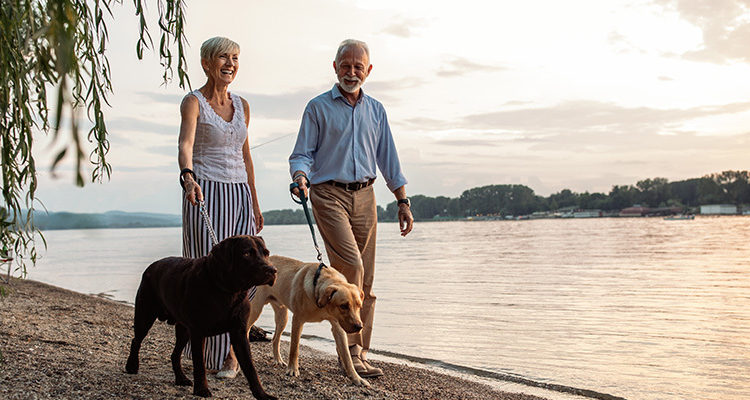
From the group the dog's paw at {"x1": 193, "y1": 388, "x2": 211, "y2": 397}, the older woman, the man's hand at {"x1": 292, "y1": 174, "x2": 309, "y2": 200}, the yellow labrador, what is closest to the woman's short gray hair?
the older woman

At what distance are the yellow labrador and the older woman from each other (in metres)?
0.53

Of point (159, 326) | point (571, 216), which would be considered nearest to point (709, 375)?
point (159, 326)

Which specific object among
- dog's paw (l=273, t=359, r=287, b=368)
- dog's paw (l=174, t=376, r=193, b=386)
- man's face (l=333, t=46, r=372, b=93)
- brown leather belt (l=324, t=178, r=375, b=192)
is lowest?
dog's paw (l=273, t=359, r=287, b=368)

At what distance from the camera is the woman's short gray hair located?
15.5 ft

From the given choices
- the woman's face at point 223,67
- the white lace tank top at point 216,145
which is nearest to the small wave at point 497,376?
the white lace tank top at point 216,145

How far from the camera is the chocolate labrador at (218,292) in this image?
12.5 feet

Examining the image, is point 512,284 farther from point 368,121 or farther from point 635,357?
point 368,121

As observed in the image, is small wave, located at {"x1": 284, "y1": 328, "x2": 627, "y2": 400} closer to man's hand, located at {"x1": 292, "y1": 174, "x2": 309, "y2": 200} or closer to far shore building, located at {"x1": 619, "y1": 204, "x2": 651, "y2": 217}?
man's hand, located at {"x1": 292, "y1": 174, "x2": 309, "y2": 200}

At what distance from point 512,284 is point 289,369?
14.8 metres

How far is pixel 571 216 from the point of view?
155125 mm

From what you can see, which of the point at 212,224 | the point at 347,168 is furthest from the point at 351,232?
the point at 212,224

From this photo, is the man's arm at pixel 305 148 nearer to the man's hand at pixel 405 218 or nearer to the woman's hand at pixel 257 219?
the woman's hand at pixel 257 219

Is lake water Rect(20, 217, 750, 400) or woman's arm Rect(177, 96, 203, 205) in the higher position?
woman's arm Rect(177, 96, 203, 205)

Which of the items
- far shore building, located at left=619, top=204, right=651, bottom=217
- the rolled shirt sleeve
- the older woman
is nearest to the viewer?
the older woman
